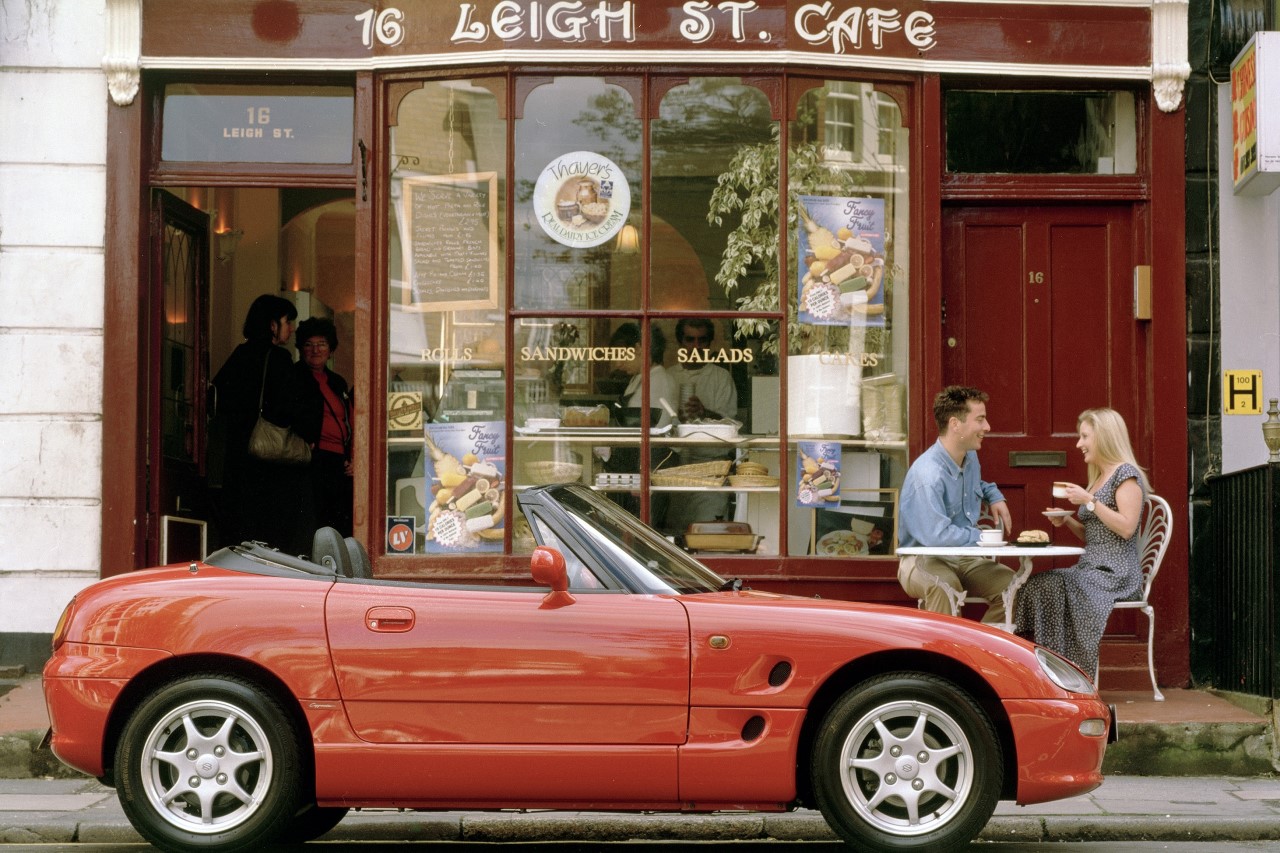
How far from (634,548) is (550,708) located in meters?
0.76

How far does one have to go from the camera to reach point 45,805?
7648 millimetres

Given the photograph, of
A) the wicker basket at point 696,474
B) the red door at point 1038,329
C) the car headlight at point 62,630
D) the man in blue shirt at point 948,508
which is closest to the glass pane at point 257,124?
the wicker basket at point 696,474

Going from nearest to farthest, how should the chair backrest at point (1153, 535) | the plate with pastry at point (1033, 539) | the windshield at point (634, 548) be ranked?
the windshield at point (634, 548) → the plate with pastry at point (1033, 539) → the chair backrest at point (1153, 535)

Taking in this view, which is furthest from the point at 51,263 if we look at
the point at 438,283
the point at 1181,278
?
the point at 1181,278

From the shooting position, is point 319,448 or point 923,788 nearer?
point 923,788

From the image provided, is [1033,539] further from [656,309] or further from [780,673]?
[780,673]

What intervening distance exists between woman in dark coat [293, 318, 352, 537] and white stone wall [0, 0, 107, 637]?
5.68ft

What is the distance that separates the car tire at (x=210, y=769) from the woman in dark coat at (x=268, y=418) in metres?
5.23

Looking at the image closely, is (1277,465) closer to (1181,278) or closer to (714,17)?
(1181,278)

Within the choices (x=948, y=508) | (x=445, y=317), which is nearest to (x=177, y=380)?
(x=445, y=317)

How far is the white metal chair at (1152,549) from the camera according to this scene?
9320mm

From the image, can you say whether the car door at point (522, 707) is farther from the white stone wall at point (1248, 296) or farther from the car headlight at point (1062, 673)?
the white stone wall at point (1248, 296)

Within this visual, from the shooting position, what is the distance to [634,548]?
256 inches

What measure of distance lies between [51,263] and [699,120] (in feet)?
13.2
